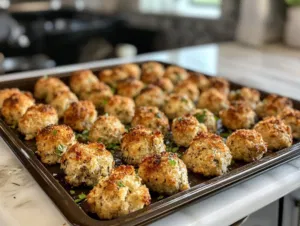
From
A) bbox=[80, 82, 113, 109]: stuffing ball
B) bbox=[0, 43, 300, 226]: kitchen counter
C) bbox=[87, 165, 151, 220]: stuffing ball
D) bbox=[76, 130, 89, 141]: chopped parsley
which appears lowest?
→ bbox=[0, 43, 300, 226]: kitchen counter

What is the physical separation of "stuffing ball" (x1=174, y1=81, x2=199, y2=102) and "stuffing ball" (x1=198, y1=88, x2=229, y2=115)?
8cm

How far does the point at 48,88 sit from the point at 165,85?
0.50m

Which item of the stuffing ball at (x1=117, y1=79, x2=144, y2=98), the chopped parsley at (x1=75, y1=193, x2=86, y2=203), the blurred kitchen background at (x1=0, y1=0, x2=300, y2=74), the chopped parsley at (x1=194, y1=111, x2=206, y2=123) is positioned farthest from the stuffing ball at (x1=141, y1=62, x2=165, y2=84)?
the blurred kitchen background at (x1=0, y1=0, x2=300, y2=74)

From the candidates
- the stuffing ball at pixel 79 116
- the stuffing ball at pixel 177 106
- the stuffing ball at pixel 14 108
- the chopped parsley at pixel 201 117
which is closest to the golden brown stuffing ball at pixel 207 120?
the chopped parsley at pixel 201 117

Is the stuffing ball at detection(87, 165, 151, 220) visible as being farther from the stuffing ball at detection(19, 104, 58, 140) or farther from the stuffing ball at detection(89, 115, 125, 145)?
the stuffing ball at detection(19, 104, 58, 140)

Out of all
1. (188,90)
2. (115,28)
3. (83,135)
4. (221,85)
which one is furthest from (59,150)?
(115,28)

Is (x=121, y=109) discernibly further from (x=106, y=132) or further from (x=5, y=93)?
(x=5, y=93)

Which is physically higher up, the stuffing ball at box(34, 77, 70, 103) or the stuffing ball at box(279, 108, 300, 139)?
the stuffing ball at box(34, 77, 70, 103)

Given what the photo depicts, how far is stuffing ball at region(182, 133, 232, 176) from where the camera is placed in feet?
3.86

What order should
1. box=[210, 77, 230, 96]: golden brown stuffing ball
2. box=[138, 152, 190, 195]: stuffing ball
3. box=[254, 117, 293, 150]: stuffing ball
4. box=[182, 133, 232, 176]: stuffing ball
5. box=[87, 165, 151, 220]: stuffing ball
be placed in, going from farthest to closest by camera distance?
box=[210, 77, 230, 96]: golden brown stuffing ball → box=[254, 117, 293, 150]: stuffing ball → box=[182, 133, 232, 176]: stuffing ball → box=[138, 152, 190, 195]: stuffing ball → box=[87, 165, 151, 220]: stuffing ball

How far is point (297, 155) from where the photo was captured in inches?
48.9

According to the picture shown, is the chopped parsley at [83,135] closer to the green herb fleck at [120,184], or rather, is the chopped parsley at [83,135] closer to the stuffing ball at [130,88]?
the stuffing ball at [130,88]

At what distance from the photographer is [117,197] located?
3.22 ft

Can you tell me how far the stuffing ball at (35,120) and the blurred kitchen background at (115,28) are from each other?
194 cm
